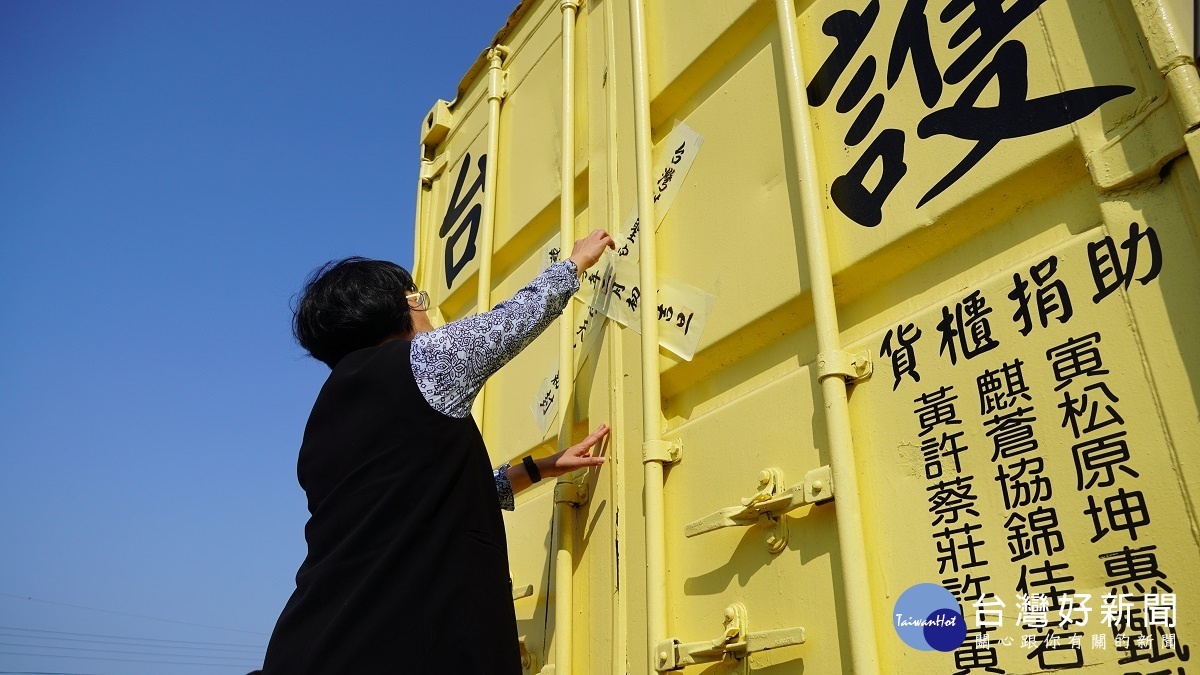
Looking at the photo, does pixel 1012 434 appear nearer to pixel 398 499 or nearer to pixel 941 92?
pixel 941 92

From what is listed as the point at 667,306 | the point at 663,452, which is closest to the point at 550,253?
the point at 667,306

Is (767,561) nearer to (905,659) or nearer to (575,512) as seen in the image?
(905,659)

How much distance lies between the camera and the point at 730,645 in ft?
4.50

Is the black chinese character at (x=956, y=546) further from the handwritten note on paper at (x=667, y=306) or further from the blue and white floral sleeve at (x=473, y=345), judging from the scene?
the blue and white floral sleeve at (x=473, y=345)

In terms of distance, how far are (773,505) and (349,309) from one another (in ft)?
2.88

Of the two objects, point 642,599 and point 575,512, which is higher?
point 575,512

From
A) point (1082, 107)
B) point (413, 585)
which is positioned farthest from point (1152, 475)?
point (413, 585)

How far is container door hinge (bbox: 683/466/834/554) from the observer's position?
131 cm

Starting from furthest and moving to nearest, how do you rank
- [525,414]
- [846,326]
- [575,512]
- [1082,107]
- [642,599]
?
[525,414], [575,512], [642,599], [846,326], [1082,107]

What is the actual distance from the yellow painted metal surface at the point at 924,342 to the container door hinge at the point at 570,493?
0.04 m

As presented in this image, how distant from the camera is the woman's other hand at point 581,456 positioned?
1.84 meters

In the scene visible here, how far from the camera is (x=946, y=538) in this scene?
1.17m

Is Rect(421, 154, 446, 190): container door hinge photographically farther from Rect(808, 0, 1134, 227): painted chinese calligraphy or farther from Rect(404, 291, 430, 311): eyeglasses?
Rect(808, 0, 1134, 227): painted chinese calligraphy

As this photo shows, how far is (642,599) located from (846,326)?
0.65m
